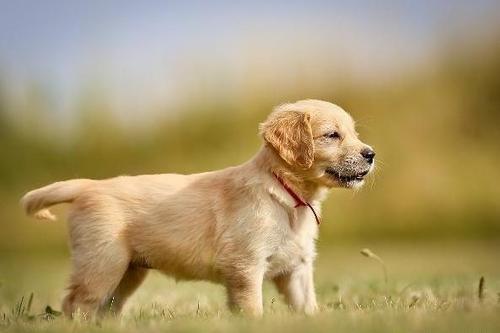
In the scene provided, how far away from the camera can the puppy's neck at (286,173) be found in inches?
167

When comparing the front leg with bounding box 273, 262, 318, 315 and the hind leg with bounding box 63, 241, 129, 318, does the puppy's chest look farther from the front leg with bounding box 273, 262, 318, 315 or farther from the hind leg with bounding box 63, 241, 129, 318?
the hind leg with bounding box 63, 241, 129, 318

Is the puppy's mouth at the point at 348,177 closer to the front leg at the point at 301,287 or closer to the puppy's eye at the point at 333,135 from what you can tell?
the puppy's eye at the point at 333,135

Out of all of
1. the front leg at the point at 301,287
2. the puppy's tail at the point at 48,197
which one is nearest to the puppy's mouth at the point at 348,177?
the front leg at the point at 301,287

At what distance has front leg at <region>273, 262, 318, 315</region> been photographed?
14.1 feet

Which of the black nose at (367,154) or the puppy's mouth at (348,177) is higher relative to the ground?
the black nose at (367,154)

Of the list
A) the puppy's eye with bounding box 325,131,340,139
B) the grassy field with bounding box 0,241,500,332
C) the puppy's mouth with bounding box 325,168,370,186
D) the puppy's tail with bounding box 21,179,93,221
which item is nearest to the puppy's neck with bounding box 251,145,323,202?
the puppy's mouth with bounding box 325,168,370,186

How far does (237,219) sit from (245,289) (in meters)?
0.36

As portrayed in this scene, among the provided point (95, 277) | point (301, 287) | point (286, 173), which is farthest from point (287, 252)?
point (95, 277)

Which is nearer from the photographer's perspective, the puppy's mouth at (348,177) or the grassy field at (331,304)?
the grassy field at (331,304)

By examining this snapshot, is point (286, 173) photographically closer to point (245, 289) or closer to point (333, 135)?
point (333, 135)

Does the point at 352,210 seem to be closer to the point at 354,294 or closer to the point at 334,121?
the point at 354,294

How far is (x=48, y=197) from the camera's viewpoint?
4496 millimetres

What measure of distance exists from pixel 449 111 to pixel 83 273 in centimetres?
772

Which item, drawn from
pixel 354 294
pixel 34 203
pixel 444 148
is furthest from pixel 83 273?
pixel 444 148
